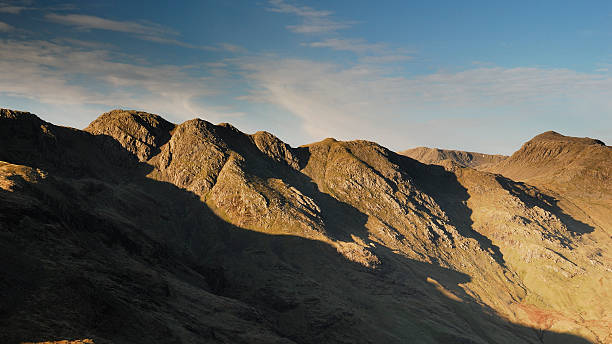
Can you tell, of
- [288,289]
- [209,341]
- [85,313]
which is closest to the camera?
[85,313]

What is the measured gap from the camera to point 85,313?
58.8m

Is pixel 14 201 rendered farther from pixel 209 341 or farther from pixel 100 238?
pixel 209 341

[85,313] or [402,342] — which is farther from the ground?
[85,313]

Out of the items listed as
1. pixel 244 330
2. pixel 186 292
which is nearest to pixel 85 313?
pixel 244 330

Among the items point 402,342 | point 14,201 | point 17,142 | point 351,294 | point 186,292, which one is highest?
point 17,142

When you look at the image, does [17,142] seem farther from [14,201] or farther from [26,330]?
[26,330]

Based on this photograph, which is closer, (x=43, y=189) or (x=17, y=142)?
(x=43, y=189)

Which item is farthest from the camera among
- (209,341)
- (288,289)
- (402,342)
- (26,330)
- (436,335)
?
(288,289)

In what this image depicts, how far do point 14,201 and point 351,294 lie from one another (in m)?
157

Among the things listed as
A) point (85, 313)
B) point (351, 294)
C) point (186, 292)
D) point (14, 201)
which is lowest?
point (351, 294)

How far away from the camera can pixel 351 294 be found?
633ft

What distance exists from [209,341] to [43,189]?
74414 millimetres

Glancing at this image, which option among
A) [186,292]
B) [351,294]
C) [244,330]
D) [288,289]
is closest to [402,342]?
[351,294]

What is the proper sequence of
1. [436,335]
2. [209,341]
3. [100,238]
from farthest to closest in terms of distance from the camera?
[436,335]
[100,238]
[209,341]
